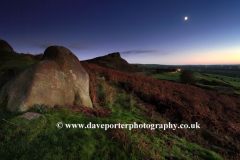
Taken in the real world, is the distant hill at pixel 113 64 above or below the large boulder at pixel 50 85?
above

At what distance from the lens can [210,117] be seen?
7238mm

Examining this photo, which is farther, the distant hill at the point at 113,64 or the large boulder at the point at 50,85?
the distant hill at the point at 113,64

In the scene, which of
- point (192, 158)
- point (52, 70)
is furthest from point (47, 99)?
point (192, 158)

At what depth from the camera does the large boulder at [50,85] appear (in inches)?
187

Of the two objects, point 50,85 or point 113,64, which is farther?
point 113,64

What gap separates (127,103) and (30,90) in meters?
5.98

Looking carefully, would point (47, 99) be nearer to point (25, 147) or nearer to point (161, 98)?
point (25, 147)

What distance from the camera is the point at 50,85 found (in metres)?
5.51

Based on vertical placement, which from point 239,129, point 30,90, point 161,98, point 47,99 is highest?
point 30,90

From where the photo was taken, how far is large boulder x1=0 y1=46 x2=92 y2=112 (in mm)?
4739

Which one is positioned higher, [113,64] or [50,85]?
[113,64]

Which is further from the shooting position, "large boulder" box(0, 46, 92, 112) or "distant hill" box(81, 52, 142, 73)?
"distant hill" box(81, 52, 142, 73)

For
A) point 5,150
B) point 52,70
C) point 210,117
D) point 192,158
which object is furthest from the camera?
point 210,117

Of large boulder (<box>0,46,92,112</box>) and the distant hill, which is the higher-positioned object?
the distant hill
